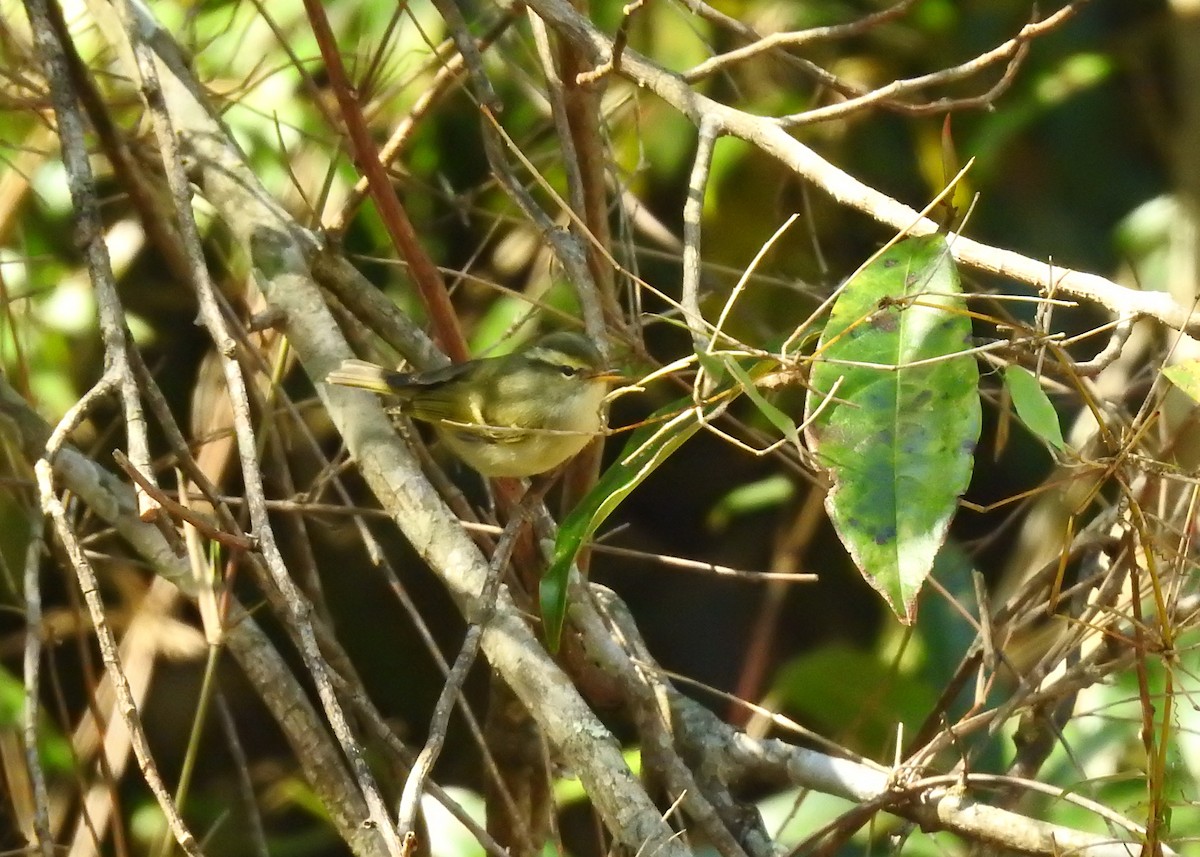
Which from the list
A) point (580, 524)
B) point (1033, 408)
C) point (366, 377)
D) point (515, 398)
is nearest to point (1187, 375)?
point (1033, 408)

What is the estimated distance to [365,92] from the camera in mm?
2564

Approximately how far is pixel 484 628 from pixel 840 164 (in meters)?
2.47

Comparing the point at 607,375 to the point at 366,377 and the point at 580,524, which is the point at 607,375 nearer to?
the point at 366,377

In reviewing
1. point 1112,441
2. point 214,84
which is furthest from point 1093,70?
point 1112,441

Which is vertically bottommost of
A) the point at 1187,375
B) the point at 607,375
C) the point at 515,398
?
the point at 1187,375

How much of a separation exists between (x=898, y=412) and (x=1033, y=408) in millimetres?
148

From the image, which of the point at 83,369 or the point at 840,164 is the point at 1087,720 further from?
the point at 83,369

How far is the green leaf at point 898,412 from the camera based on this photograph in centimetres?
129

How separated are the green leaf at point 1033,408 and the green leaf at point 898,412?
5cm

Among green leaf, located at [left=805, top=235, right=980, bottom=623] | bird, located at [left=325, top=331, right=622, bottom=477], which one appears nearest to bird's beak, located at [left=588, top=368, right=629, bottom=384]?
bird, located at [left=325, top=331, right=622, bottom=477]

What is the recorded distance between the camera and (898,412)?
1364mm

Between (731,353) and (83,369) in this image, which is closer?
(731,353)

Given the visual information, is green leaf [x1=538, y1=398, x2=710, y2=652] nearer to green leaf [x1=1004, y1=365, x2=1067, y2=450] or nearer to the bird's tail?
green leaf [x1=1004, y1=365, x2=1067, y2=450]

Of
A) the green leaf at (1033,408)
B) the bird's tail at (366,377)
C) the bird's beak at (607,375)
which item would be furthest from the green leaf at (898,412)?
the bird's beak at (607,375)
